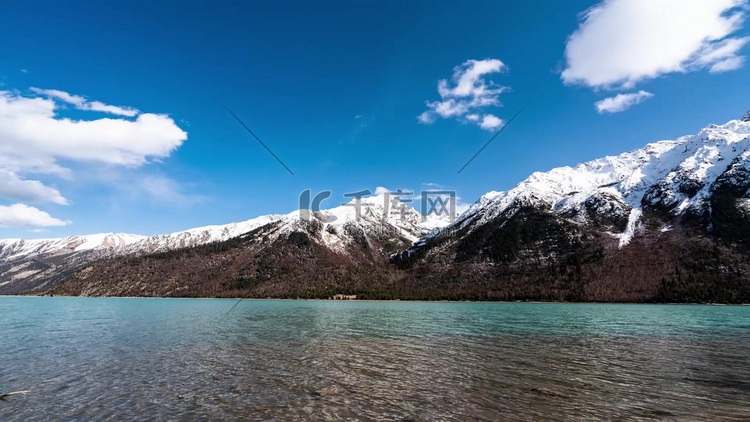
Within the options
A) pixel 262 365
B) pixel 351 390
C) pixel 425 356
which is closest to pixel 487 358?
pixel 425 356

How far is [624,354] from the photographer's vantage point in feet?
150

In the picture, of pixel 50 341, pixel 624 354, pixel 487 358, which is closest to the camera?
pixel 487 358

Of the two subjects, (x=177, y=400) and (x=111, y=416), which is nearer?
(x=111, y=416)

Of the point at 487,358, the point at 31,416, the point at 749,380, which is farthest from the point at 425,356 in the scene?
the point at 31,416

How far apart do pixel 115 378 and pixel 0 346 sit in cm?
3065

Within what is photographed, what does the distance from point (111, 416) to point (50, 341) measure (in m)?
43.7

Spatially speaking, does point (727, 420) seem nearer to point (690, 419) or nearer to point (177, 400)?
point (690, 419)

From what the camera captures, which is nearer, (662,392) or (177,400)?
(177,400)

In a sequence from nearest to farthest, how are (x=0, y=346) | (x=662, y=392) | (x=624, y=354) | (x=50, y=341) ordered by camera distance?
(x=662, y=392) → (x=624, y=354) → (x=0, y=346) → (x=50, y=341)

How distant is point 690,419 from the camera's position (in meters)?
22.8

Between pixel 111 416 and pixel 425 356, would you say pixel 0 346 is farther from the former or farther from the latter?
pixel 425 356

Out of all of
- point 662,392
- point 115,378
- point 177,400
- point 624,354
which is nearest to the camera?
point 177,400

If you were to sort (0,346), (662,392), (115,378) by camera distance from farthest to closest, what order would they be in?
(0,346) → (115,378) → (662,392)

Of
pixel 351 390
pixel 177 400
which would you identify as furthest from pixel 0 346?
pixel 351 390
